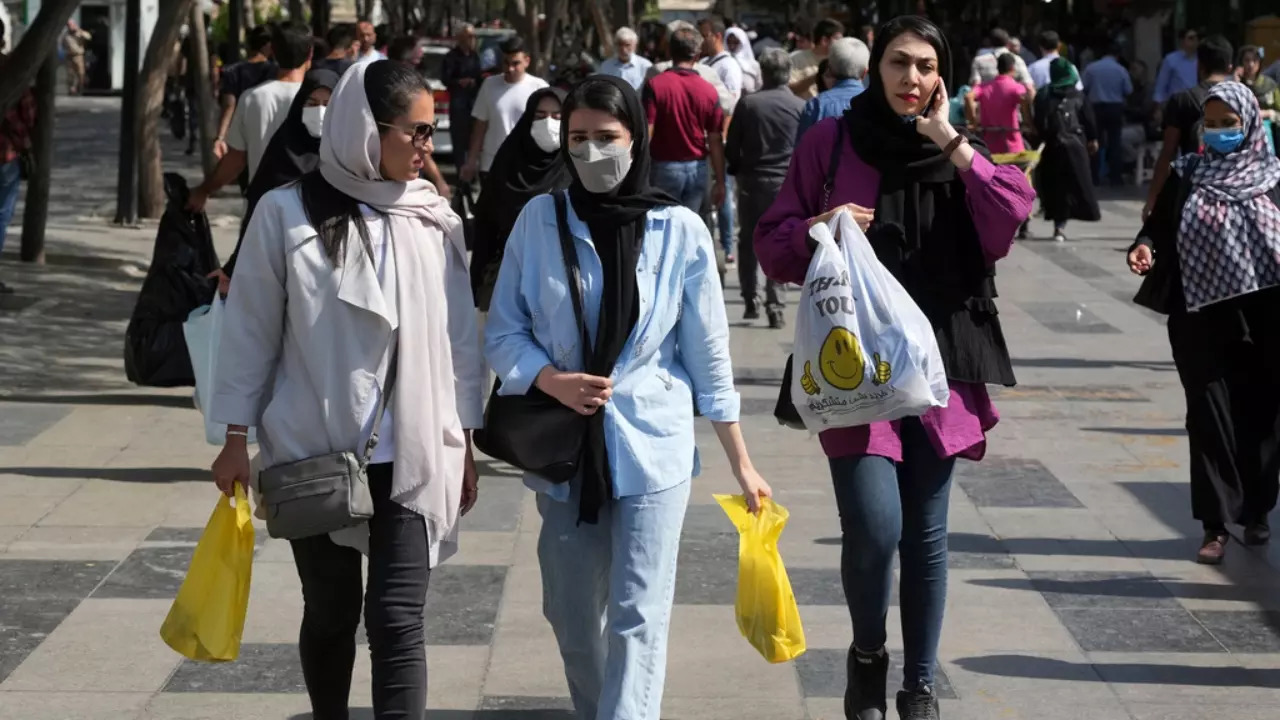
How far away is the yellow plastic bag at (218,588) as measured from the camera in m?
4.29

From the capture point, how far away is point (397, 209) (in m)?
4.25

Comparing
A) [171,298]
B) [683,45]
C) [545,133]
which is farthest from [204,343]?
[683,45]

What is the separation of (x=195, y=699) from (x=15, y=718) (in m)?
0.44

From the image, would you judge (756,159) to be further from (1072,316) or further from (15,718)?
(15,718)

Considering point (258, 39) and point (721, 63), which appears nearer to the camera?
point (258, 39)

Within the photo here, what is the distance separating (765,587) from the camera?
14.9 feet

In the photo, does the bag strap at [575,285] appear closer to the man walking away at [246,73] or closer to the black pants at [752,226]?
the black pants at [752,226]

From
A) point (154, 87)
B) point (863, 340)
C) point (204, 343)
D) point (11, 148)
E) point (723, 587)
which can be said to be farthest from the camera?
point (154, 87)

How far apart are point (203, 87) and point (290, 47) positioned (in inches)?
418

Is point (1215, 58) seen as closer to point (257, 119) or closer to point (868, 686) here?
point (257, 119)

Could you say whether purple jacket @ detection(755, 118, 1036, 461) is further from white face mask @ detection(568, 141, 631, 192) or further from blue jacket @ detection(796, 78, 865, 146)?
blue jacket @ detection(796, 78, 865, 146)

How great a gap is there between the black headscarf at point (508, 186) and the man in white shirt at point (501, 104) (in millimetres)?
4412

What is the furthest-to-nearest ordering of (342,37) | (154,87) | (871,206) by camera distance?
(154,87)
(342,37)
(871,206)

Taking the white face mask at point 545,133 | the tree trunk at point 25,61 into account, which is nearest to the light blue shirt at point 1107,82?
the tree trunk at point 25,61
